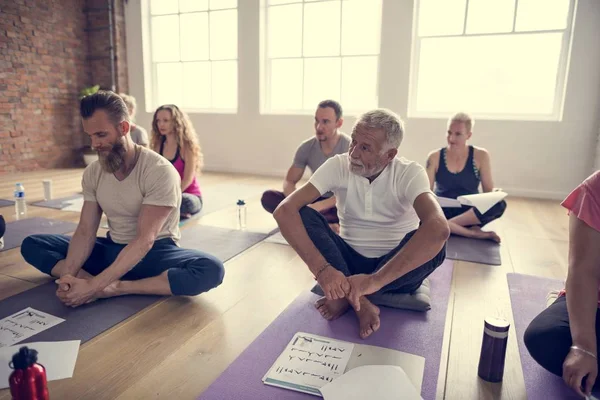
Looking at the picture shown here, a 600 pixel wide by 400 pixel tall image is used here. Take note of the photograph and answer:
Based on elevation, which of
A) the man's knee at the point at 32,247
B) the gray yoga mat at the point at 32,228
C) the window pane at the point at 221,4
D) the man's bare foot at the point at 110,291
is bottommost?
the gray yoga mat at the point at 32,228

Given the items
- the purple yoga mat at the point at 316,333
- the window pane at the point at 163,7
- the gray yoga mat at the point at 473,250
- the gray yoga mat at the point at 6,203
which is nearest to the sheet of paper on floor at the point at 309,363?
the purple yoga mat at the point at 316,333

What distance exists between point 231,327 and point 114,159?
2.79 ft

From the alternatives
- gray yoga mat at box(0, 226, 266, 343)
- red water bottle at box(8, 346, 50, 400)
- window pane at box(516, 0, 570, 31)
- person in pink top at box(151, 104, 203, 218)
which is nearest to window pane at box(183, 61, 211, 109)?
person in pink top at box(151, 104, 203, 218)

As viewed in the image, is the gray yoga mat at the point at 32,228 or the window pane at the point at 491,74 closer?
the gray yoga mat at the point at 32,228

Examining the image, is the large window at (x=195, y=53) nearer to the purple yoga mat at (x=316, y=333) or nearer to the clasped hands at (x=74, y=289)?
the clasped hands at (x=74, y=289)

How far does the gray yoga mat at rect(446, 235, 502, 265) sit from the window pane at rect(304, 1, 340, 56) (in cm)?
348

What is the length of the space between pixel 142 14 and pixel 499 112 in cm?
508

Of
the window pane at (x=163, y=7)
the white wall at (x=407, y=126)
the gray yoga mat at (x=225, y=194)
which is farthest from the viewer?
the window pane at (x=163, y=7)

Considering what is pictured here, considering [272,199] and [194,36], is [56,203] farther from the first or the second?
[194,36]

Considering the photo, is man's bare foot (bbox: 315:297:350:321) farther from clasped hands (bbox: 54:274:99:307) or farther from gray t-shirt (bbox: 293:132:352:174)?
gray t-shirt (bbox: 293:132:352:174)

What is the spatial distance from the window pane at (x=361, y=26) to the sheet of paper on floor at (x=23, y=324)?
15.5 ft

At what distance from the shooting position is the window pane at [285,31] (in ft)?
18.7

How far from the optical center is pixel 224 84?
20.6ft

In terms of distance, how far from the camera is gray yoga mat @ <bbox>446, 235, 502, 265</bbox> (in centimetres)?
259
